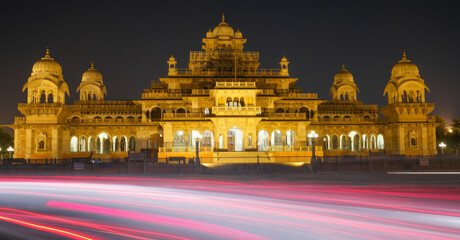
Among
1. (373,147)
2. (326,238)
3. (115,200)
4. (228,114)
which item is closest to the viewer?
(326,238)

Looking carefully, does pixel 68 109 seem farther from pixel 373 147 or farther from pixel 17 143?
pixel 373 147

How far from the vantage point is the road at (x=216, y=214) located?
9.24m

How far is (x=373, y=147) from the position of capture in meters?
60.8

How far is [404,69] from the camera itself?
5897 centimetres

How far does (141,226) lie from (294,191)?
662 centimetres

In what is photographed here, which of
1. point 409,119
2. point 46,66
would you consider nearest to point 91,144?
point 46,66

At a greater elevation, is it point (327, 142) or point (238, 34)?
point (238, 34)

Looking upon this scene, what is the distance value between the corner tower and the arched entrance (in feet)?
70.4

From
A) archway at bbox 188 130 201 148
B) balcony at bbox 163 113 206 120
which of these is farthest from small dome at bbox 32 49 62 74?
archway at bbox 188 130 201 148

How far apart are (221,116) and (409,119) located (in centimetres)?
2682

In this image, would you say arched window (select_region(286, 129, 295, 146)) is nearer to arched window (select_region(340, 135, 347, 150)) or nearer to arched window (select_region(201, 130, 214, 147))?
arched window (select_region(340, 135, 347, 150))

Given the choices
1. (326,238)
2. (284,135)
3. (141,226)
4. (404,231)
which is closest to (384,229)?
(404,231)

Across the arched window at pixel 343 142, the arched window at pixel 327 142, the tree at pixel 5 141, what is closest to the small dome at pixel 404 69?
the arched window at pixel 343 142

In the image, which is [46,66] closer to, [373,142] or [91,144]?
[91,144]
